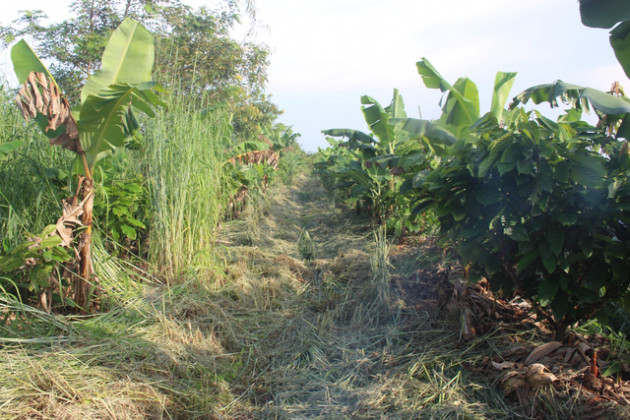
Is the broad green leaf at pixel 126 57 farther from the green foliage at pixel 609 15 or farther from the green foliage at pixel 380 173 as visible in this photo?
the green foliage at pixel 609 15

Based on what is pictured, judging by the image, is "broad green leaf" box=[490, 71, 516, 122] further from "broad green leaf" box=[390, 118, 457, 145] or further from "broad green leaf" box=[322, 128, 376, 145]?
"broad green leaf" box=[322, 128, 376, 145]

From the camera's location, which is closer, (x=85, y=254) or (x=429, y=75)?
(x=85, y=254)

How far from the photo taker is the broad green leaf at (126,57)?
3482mm

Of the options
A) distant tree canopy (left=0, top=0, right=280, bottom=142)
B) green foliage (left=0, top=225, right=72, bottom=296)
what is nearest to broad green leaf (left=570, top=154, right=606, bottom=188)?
green foliage (left=0, top=225, right=72, bottom=296)

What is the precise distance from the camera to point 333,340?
3.41 m

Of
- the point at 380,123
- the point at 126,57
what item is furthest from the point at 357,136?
the point at 126,57

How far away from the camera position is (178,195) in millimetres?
4090

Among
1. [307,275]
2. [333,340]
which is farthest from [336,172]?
[333,340]

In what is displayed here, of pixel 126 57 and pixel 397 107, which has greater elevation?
pixel 126 57

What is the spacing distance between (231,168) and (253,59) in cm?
674

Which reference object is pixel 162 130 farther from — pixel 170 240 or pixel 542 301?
pixel 542 301

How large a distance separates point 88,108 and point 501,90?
12.1ft

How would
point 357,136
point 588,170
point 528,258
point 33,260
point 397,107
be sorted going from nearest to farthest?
point 588,170 < point 528,258 < point 33,260 < point 357,136 < point 397,107

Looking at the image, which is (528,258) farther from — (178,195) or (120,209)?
(120,209)
